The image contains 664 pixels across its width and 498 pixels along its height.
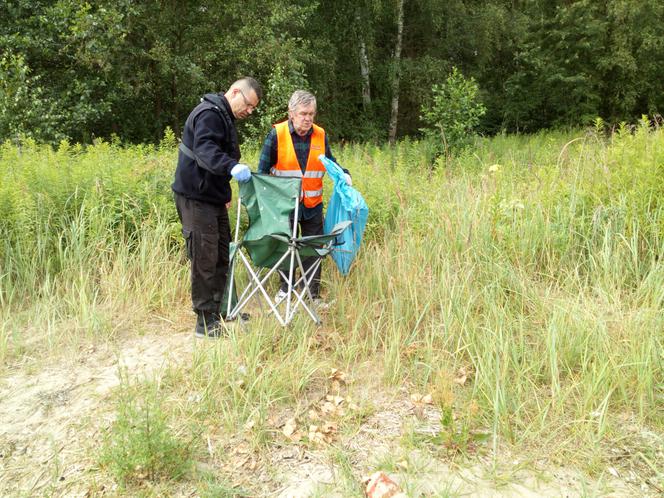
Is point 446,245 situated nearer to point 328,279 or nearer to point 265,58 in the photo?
point 328,279

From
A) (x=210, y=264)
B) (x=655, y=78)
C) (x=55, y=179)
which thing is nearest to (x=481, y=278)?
(x=210, y=264)

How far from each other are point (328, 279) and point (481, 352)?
5.23ft

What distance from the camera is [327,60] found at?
13.8 metres

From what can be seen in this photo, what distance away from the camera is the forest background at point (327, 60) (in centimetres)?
916

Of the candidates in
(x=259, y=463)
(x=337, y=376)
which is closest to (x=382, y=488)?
(x=259, y=463)

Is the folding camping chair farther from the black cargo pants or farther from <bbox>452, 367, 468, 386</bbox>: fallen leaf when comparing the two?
<bbox>452, 367, 468, 386</bbox>: fallen leaf

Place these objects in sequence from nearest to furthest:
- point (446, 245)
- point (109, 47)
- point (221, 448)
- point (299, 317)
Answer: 1. point (221, 448)
2. point (299, 317)
3. point (446, 245)
4. point (109, 47)

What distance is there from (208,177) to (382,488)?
88.3 inches

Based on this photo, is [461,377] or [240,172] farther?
[240,172]

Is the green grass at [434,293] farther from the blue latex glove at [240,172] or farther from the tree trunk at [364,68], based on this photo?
the tree trunk at [364,68]

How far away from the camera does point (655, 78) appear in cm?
1500

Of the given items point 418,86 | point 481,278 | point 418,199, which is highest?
point 418,86

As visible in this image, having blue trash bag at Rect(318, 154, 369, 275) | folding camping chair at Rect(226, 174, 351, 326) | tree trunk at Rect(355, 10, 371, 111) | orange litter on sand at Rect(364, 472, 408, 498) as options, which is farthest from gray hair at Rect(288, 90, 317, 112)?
tree trunk at Rect(355, 10, 371, 111)

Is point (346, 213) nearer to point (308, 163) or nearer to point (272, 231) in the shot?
point (308, 163)
